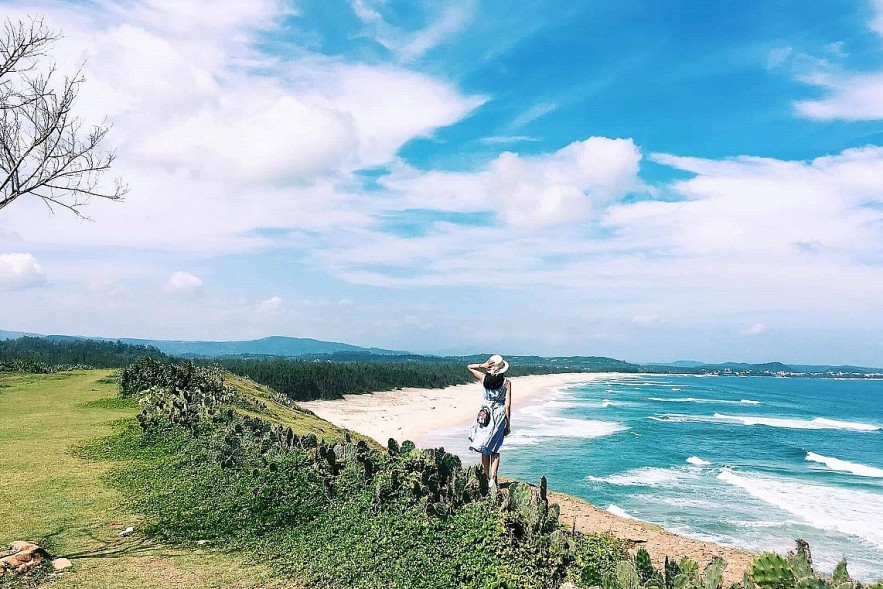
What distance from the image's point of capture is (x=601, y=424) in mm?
54094

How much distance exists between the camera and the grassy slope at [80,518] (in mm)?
7043

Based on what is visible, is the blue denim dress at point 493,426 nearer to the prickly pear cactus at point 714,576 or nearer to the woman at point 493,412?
the woman at point 493,412

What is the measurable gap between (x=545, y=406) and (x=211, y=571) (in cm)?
6790

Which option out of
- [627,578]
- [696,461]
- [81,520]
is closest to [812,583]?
[627,578]

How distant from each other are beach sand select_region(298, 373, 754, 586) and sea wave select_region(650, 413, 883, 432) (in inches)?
717

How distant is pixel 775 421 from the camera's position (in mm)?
65438

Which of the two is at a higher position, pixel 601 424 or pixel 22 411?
pixel 22 411

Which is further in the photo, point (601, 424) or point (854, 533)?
point (601, 424)

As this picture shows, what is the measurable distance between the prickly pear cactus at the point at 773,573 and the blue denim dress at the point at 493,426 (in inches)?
163


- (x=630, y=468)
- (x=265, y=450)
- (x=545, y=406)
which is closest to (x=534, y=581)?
(x=265, y=450)

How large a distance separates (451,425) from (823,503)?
94.2 feet

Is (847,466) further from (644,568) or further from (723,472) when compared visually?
(644,568)

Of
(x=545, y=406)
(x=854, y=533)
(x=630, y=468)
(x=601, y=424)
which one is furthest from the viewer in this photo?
(x=545, y=406)

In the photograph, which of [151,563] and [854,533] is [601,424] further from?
[151,563]
